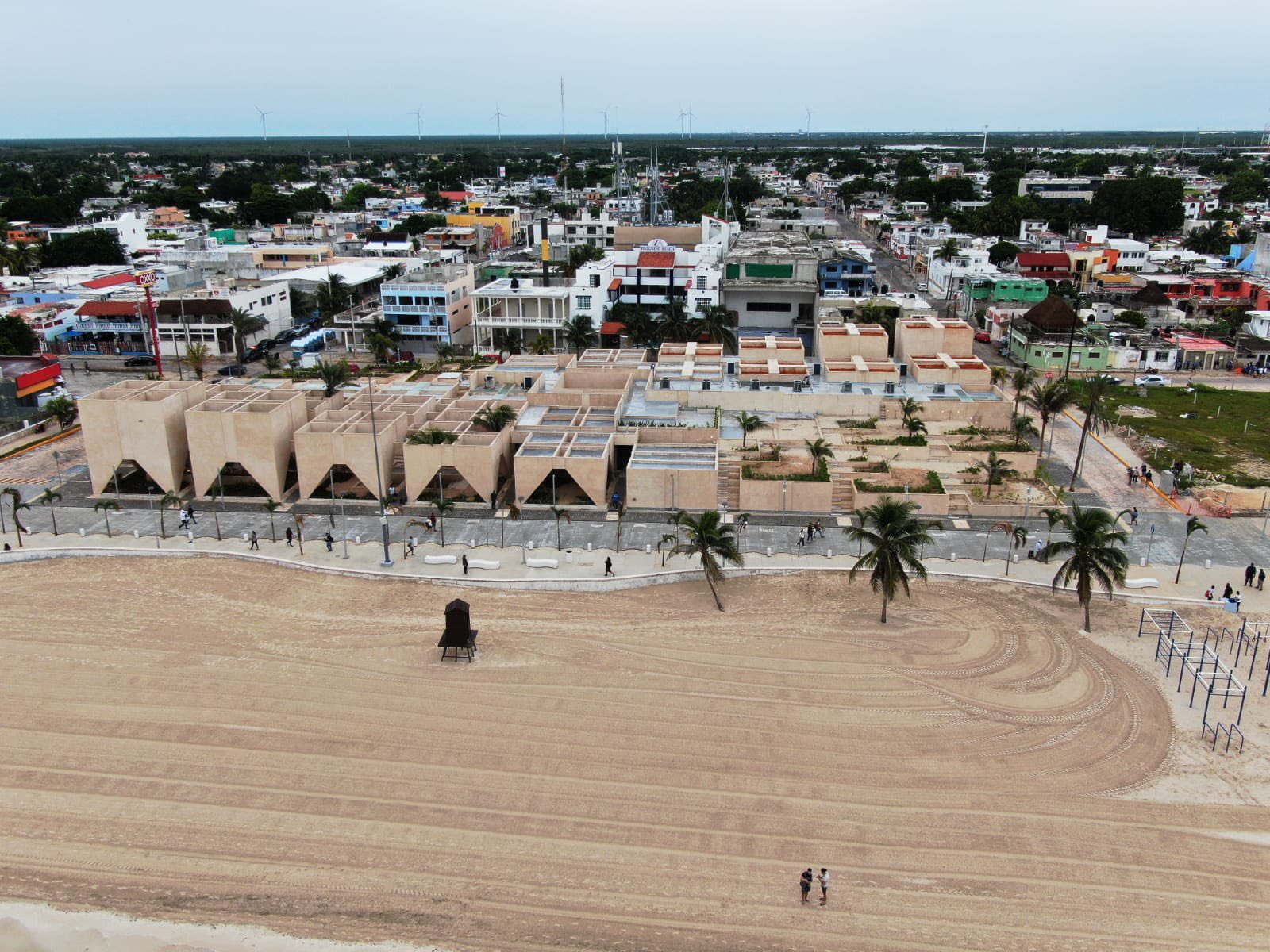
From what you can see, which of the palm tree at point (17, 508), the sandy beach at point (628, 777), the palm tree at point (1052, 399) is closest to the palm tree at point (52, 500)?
the palm tree at point (17, 508)

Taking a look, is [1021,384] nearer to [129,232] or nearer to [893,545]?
[893,545]

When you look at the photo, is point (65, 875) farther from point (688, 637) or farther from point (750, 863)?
point (688, 637)

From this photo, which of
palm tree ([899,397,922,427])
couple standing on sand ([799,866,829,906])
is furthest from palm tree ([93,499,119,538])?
palm tree ([899,397,922,427])

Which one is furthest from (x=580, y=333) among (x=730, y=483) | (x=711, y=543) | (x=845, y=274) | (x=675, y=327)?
(x=711, y=543)

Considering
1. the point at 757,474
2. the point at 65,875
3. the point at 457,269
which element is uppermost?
the point at 457,269

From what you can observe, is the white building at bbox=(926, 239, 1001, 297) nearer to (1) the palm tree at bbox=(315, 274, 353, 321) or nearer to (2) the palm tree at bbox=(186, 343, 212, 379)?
(1) the palm tree at bbox=(315, 274, 353, 321)

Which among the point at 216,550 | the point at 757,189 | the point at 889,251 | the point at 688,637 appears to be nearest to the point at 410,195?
the point at 757,189
